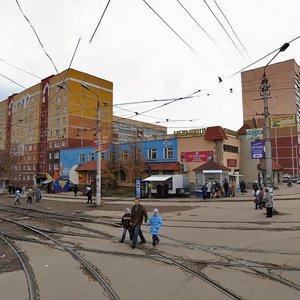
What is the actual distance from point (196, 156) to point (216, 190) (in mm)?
7745

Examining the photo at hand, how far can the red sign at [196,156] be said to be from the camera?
37.8m

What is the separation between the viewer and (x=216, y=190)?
31.7 meters

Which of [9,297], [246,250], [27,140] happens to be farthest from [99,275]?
[27,140]

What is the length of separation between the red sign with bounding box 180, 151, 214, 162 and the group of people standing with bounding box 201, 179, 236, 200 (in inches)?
213

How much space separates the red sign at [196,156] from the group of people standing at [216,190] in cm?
541

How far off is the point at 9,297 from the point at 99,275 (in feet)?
6.56

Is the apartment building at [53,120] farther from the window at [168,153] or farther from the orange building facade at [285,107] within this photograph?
the orange building facade at [285,107]

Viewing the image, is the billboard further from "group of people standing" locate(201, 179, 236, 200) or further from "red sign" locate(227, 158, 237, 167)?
"red sign" locate(227, 158, 237, 167)

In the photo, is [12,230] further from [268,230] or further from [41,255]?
[268,230]

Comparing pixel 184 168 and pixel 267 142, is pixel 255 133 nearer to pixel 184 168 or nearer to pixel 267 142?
pixel 267 142

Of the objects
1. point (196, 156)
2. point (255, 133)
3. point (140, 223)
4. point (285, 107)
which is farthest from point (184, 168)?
point (285, 107)

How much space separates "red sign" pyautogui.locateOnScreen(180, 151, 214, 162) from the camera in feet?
124

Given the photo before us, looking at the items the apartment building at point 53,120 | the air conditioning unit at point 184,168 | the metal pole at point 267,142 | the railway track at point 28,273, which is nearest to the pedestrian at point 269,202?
the metal pole at point 267,142

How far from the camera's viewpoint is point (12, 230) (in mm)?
15812
